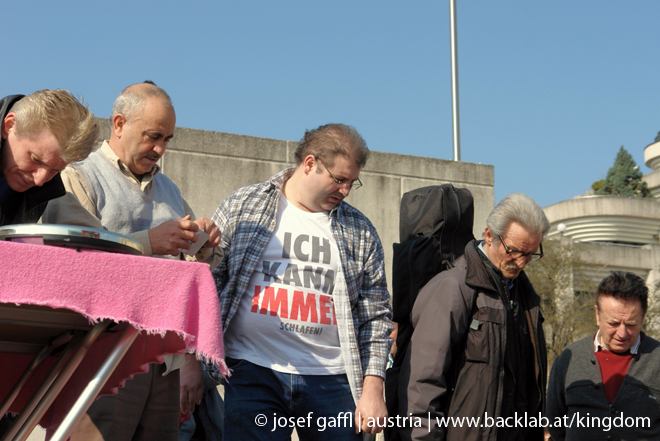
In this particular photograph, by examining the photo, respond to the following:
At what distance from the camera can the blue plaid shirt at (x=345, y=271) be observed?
3139 millimetres

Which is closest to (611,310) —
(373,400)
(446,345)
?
(446,345)

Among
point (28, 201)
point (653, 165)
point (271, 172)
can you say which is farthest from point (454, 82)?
point (653, 165)

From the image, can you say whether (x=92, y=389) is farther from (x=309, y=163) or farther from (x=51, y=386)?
(x=309, y=163)

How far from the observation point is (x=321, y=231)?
3.32m

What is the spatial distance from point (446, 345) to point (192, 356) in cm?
112

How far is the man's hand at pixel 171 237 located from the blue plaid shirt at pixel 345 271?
0.66 m

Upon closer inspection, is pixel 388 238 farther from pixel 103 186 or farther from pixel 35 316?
pixel 35 316

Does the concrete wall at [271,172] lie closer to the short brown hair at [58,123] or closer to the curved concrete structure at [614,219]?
the short brown hair at [58,123]

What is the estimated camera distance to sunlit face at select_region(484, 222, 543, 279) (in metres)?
3.56

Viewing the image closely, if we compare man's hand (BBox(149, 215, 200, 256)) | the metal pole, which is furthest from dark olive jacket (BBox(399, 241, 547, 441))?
the metal pole

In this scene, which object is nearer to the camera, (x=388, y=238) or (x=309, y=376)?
(x=309, y=376)

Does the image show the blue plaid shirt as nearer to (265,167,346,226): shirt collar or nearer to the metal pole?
(265,167,346,226): shirt collar

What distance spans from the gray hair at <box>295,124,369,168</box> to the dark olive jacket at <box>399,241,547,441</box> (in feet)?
2.39

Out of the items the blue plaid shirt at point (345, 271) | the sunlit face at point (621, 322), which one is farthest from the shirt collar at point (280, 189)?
the sunlit face at point (621, 322)
